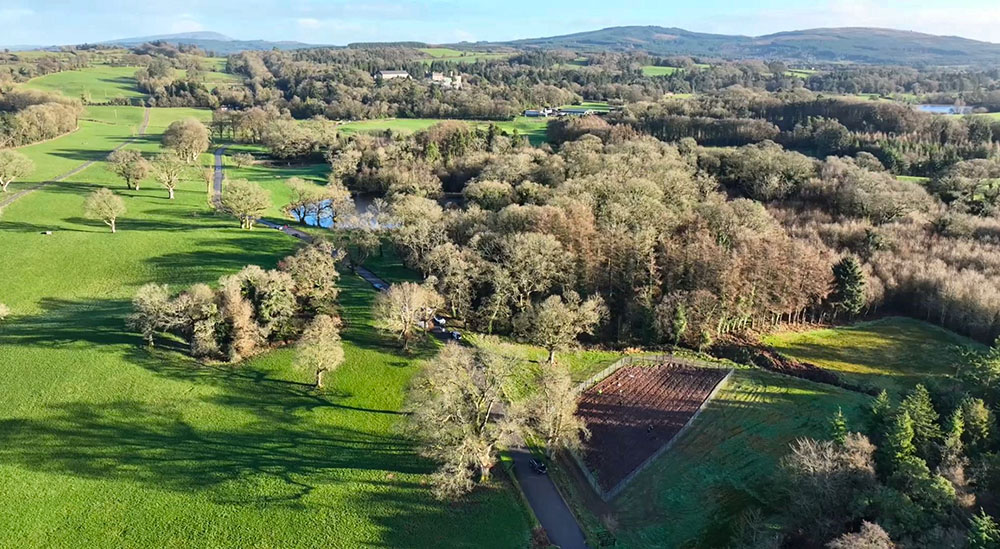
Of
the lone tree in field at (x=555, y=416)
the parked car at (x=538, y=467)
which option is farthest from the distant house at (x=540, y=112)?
the parked car at (x=538, y=467)

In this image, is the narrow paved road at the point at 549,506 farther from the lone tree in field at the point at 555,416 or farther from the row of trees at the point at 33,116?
the row of trees at the point at 33,116

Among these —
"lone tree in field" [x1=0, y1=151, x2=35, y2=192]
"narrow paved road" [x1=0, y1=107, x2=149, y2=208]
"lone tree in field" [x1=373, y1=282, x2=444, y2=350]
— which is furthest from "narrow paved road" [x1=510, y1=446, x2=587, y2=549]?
"lone tree in field" [x1=0, y1=151, x2=35, y2=192]

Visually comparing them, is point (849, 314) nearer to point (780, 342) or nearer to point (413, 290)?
point (780, 342)

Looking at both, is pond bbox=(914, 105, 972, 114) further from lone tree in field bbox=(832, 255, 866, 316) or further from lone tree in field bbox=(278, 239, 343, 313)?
lone tree in field bbox=(278, 239, 343, 313)

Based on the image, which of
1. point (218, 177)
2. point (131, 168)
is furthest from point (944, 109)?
point (131, 168)

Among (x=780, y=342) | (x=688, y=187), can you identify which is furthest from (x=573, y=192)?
(x=780, y=342)

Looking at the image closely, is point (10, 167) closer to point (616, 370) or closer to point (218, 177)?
point (218, 177)
